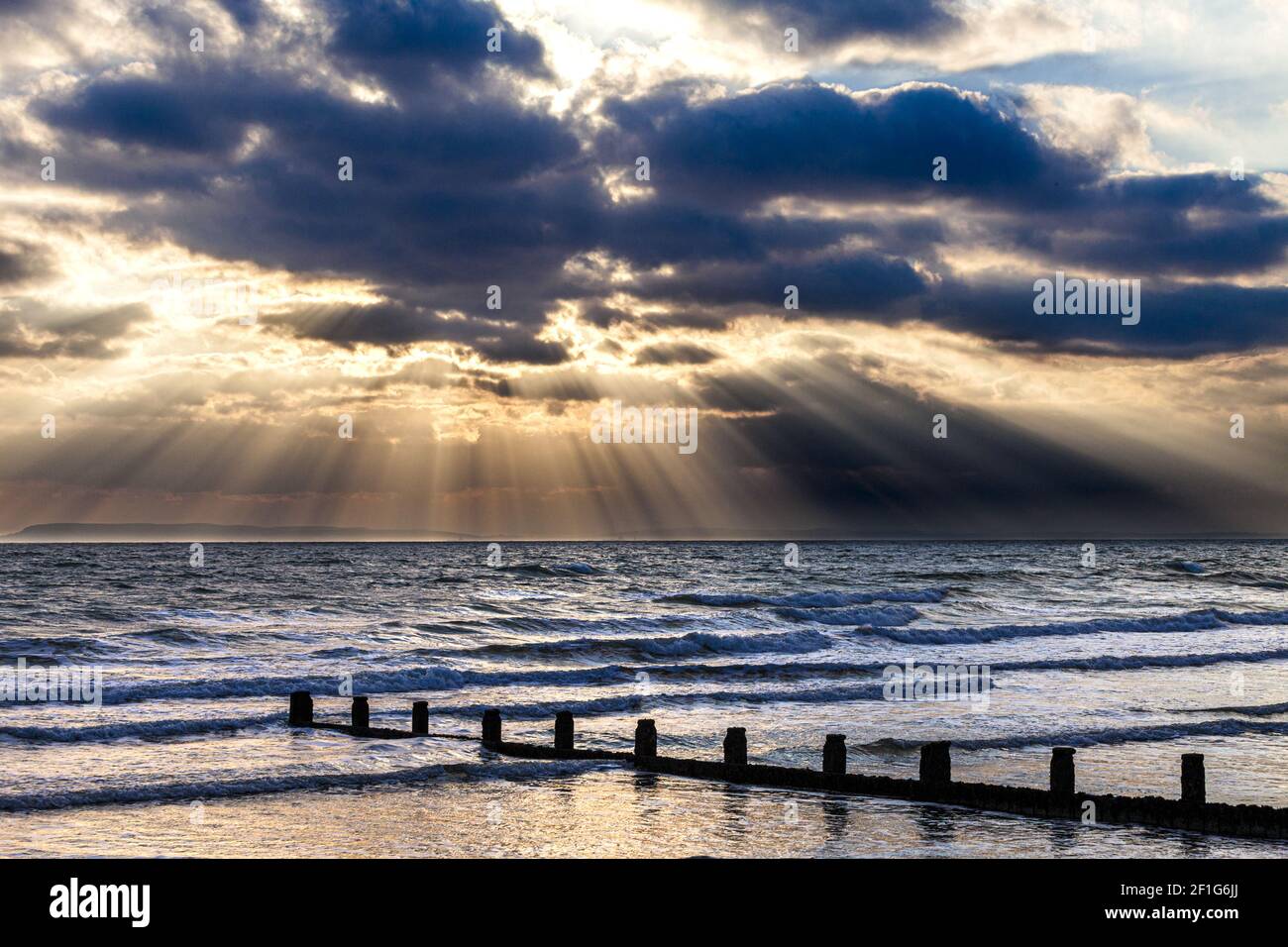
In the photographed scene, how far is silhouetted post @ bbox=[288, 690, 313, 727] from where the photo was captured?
2462 centimetres

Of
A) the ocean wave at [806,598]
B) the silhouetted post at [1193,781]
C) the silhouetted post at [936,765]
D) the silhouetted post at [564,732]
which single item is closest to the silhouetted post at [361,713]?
the silhouetted post at [564,732]

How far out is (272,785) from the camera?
1881 centimetres

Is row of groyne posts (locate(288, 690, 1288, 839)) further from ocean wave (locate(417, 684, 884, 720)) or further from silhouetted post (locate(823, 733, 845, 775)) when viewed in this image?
ocean wave (locate(417, 684, 884, 720))

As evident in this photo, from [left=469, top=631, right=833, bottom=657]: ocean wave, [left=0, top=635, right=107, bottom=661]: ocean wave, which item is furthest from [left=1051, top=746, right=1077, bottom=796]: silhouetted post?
[left=0, top=635, right=107, bottom=661]: ocean wave

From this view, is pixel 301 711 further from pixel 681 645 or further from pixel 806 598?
pixel 806 598

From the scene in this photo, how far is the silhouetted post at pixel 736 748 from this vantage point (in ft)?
61.2

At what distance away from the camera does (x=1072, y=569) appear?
383 ft

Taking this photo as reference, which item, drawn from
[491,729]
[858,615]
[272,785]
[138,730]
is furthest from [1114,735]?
[858,615]

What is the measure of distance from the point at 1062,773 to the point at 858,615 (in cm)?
4954

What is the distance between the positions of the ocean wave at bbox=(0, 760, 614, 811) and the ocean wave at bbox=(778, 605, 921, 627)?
141ft
